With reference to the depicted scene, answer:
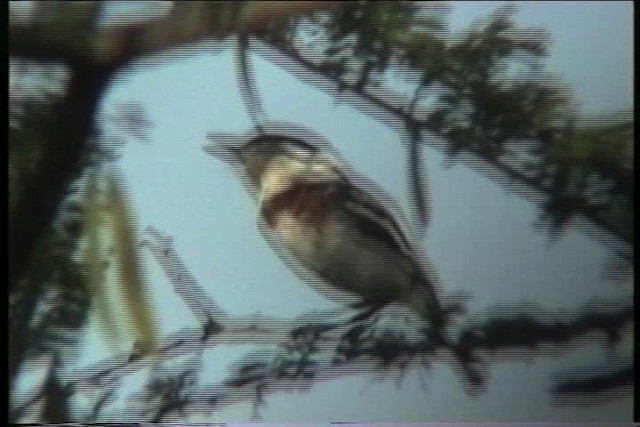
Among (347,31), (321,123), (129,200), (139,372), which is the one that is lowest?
(139,372)

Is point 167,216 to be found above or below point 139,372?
above

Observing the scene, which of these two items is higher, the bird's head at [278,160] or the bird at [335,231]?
the bird's head at [278,160]

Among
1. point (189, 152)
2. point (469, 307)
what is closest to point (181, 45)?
point (189, 152)

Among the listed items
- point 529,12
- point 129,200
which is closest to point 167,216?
point 129,200

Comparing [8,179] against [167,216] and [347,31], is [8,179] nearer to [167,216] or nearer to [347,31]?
[167,216]

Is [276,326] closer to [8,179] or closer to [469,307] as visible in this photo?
[469,307]

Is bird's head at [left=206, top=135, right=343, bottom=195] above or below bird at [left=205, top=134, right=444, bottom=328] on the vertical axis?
above
